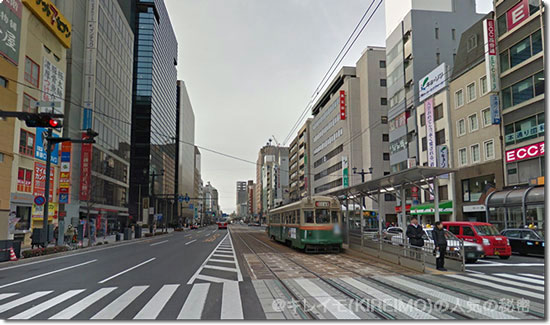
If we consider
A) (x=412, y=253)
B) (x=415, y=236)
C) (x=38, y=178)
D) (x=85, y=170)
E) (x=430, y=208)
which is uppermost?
(x=85, y=170)

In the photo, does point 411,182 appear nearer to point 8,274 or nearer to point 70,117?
point 8,274

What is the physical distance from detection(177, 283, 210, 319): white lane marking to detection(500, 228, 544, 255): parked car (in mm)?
17030

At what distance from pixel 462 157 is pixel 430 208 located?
651 cm

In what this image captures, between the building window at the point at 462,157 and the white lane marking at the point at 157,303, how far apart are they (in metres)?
34.8

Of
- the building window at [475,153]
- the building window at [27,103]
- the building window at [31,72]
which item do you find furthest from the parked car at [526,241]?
the building window at [31,72]

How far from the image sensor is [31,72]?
32.7 m

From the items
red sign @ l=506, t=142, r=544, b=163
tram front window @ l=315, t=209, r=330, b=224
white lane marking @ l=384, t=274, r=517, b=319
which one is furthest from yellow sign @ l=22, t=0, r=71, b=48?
red sign @ l=506, t=142, r=544, b=163

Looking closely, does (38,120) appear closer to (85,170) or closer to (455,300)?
(455,300)

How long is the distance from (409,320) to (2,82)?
32.0m

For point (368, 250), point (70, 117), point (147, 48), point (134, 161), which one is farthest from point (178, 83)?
point (368, 250)

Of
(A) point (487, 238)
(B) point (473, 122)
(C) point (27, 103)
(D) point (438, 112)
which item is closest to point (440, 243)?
(A) point (487, 238)

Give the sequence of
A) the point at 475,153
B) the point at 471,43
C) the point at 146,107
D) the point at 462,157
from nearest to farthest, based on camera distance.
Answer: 1. the point at 475,153
2. the point at 462,157
3. the point at 471,43
4. the point at 146,107

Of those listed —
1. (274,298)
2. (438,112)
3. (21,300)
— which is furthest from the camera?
(438,112)

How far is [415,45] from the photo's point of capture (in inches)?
1937
